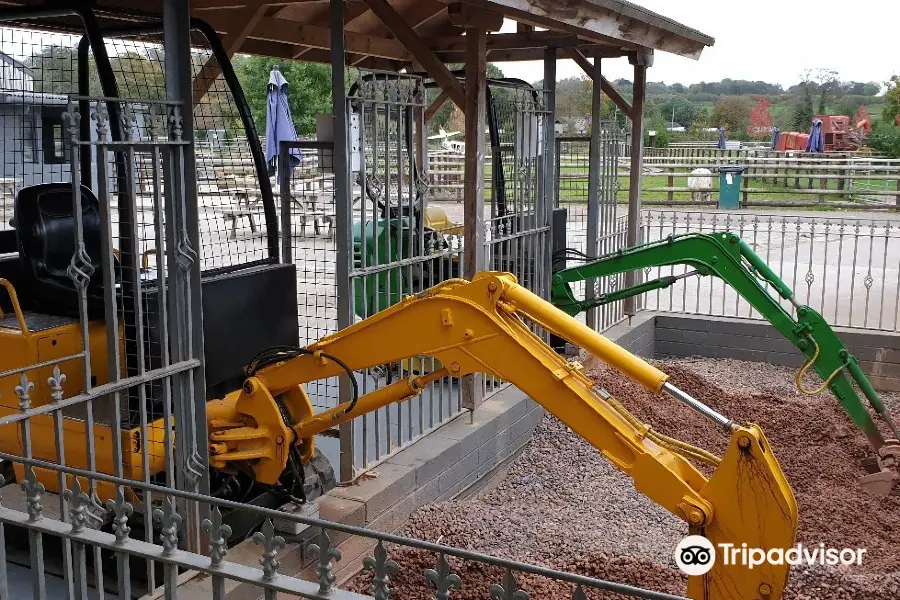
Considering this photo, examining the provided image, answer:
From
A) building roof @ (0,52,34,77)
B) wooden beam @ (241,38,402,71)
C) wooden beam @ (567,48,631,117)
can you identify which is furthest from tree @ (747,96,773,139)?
building roof @ (0,52,34,77)

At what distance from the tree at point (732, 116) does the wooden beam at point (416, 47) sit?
48383 mm

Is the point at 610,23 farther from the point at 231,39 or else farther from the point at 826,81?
the point at 826,81

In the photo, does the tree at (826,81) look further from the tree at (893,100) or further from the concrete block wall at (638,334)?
the concrete block wall at (638,334)

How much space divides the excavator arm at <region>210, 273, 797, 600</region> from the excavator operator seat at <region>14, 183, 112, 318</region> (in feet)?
2.96

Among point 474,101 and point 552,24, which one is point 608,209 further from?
point 474,101

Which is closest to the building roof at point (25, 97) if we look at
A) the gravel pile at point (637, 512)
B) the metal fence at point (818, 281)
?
the gravel pile at point (637, 512)

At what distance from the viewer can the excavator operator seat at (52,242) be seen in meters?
4.39

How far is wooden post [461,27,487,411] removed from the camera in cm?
594

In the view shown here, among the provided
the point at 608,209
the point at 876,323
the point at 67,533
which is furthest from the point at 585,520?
the point at 876,323

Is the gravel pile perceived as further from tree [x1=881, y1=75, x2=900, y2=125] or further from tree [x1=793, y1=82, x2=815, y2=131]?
tree [x1=793, y1=82, x2=815, y2=131]

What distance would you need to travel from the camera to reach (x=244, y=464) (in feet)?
15.0

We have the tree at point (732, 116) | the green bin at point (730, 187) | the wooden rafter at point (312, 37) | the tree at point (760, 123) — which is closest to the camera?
the wooden rafter at point (312, 37)

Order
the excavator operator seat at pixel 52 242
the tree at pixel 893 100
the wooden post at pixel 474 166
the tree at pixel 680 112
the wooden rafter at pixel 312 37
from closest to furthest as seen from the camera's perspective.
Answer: the excavator operator seat at pixel 52 242 < the wooden post at pixel 474 166 < the wooden rafter at pixel 312 37 < the tree at pixel 893 100 < the tree at pixel 680 112

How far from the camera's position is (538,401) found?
3949mm
